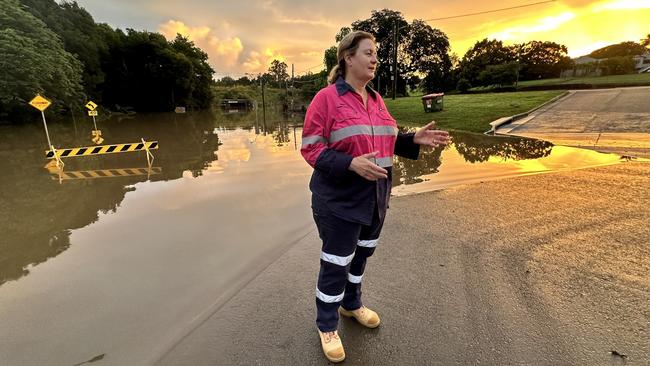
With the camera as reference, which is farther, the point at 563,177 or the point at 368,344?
the point at 563,177

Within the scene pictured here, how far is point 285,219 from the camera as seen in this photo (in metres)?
4.92

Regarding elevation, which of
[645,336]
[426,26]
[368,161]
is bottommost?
[645,336]

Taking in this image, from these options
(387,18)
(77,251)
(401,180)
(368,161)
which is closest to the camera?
(368,161)

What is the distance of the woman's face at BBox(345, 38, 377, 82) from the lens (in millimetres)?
2014

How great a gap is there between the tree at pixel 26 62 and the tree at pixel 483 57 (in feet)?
158

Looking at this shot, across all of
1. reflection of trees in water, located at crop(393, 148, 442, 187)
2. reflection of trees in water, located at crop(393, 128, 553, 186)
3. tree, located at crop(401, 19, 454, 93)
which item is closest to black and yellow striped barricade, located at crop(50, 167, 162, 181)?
reflection of trees in water, located at crop(393, 148, 442, 187)

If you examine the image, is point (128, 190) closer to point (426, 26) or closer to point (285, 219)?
point (285, 219)

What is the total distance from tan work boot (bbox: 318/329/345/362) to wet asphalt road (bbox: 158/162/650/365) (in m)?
0.07

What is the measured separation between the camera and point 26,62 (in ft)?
62.3

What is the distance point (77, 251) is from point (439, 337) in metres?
4.16

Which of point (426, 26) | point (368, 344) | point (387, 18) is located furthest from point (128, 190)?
point (426, 26)

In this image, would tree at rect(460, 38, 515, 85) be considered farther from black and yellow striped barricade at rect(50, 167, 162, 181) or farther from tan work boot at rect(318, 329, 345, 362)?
tan work boot at rect(318, 329, 345, 362)

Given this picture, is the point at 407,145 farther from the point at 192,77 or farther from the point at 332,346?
the point at 192,77

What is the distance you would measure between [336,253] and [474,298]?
1.48m
